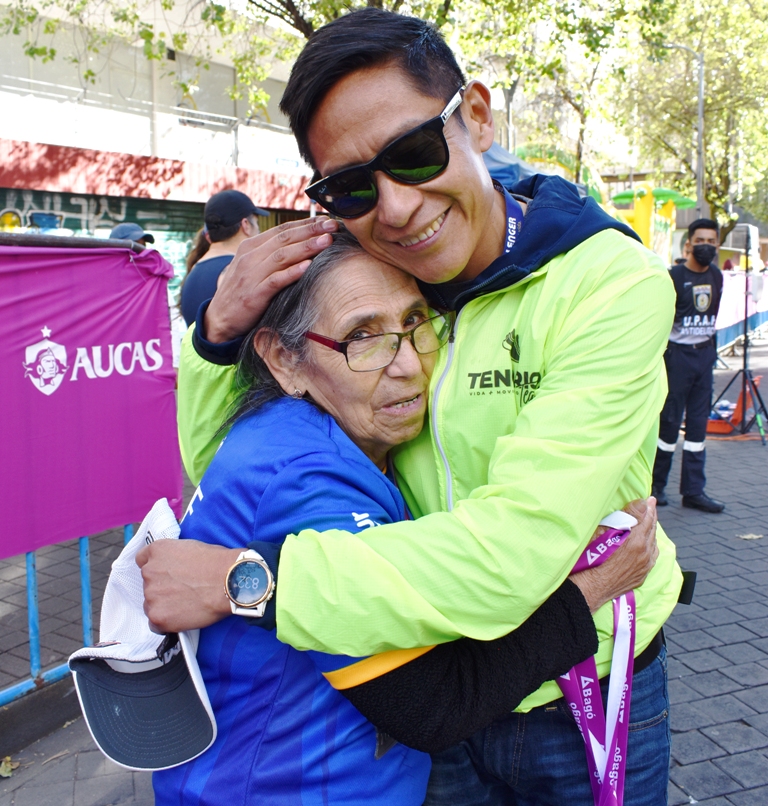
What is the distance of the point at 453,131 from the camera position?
154 centimetres

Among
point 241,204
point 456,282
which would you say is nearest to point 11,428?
point 241,204

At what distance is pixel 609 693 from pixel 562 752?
19cm

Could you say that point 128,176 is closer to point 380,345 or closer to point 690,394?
point 690,394

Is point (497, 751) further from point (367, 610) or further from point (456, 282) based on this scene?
point (456, 282)

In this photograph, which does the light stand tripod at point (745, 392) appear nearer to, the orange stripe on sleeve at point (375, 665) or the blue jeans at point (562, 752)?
the blue jeans at point (562, 752)

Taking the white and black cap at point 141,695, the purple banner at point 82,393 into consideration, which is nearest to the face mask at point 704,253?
the purple banner at point 82,393

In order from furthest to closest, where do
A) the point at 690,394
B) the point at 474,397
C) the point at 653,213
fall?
the point at 653,213
the point at 690,394
the point at 474,397

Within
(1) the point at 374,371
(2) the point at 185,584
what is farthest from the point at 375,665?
(1) the point at 374,371

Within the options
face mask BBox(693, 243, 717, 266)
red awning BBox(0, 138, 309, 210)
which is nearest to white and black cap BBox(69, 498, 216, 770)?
face mask BBox(693, 243, 717, 266)

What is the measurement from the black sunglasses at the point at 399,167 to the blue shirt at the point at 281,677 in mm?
478

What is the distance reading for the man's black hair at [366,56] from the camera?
4.67 ft

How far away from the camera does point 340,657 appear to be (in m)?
1.30

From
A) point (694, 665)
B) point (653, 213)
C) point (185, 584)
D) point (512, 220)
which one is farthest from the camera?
point (653, 213)

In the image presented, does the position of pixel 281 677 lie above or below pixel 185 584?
below
